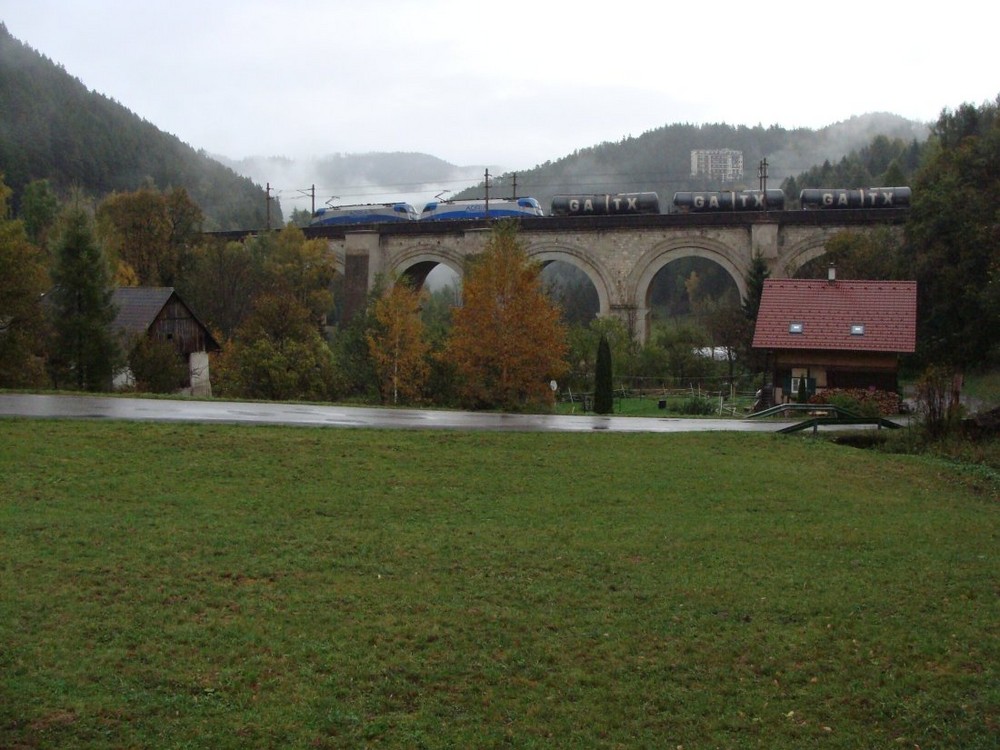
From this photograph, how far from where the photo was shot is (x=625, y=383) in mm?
37312

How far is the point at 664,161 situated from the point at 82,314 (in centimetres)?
12273

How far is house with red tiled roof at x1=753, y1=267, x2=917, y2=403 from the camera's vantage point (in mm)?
26984

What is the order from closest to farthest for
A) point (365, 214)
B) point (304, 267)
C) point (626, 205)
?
1. point (626, 205)
2. point (304, 267)
3. point (365, 214)

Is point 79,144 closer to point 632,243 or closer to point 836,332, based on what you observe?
point 632,243

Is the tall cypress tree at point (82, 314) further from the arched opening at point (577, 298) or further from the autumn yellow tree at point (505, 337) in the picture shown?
the arched opening at point (577, 298)

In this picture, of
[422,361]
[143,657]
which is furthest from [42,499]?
[422,361]

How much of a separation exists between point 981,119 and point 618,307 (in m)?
19.1

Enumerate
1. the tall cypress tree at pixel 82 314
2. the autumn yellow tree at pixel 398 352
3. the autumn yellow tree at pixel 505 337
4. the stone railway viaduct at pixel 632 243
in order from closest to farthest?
the autumn yellow tree at pixel 505 337, the tall cypress tree at pixel 82 314, the autumn yellow tree at pixel 398 352, the stone railway viaduct at pixel 632 243

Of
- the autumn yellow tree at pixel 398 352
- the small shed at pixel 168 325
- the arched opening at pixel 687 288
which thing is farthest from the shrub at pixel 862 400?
the arched opening at pixel 687 288

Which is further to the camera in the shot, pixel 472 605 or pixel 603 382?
pixel 603 382

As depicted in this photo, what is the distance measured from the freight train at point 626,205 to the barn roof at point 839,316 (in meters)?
16.2

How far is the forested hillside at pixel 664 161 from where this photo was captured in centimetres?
13600

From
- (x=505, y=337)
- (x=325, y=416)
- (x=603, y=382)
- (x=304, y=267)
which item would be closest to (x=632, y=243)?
(x=304, y=267)

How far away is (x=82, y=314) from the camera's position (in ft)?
86.8
